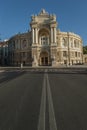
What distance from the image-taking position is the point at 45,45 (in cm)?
8219

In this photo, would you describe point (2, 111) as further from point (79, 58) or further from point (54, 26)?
point (79, 58)

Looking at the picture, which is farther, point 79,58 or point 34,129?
point 79,58

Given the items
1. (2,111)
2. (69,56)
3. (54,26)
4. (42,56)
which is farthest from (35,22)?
(2,111)

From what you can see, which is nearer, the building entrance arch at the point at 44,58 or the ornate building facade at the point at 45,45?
the ornate building facade at the point at 45,45

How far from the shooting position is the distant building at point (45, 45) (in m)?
80.4

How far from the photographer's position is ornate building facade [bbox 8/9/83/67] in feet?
264

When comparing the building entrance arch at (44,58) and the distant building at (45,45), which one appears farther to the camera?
the building entrance arch at (44,58)

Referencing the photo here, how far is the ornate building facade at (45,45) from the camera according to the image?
264 feet

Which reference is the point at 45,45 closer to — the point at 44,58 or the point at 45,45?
the point at 45,45

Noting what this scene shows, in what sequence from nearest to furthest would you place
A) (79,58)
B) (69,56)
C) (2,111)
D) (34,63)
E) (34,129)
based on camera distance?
(34,129), (2,111), (34,63), (69,56), (79,58)

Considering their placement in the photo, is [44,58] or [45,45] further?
[44,58]

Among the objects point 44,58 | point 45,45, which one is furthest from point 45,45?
point 44,58

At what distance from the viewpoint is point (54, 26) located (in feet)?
263

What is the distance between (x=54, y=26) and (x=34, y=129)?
253ft
